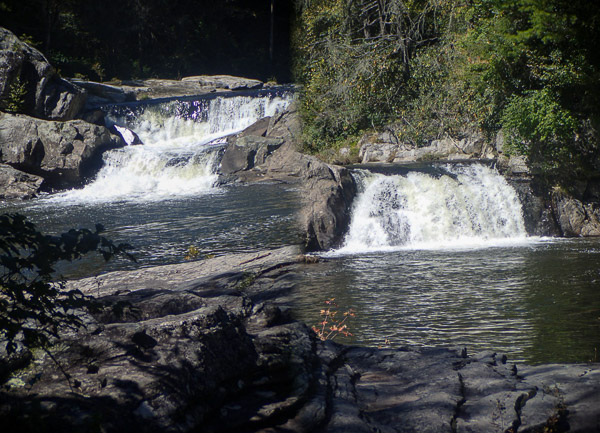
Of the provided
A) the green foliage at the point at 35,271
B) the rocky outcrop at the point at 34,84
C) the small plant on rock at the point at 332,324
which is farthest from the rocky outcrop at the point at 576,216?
the rocky outcrop at the point at 34,84

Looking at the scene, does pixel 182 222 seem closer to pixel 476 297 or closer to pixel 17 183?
pixel 476 297

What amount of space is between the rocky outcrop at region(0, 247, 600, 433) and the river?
1.77 m

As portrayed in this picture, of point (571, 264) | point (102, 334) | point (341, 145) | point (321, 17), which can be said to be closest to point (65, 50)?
point (321, 17)

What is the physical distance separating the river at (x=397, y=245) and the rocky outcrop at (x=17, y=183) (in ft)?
2.40

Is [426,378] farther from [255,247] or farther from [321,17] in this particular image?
[321,17]

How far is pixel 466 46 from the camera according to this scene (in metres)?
14.7

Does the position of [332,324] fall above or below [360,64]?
below

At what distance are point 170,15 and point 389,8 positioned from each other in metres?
22.3

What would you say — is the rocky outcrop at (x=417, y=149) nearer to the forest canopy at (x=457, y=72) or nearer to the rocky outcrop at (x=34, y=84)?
the forest canopy at (x=457, y=72)

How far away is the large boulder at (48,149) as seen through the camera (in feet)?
64.0

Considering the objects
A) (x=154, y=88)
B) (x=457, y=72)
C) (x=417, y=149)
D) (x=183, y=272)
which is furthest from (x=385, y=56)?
(x=154, y=88)

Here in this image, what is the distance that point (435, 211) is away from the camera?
41.8 ft

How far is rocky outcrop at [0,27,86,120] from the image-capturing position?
67.8 feet

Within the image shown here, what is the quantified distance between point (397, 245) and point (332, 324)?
5518 mm
